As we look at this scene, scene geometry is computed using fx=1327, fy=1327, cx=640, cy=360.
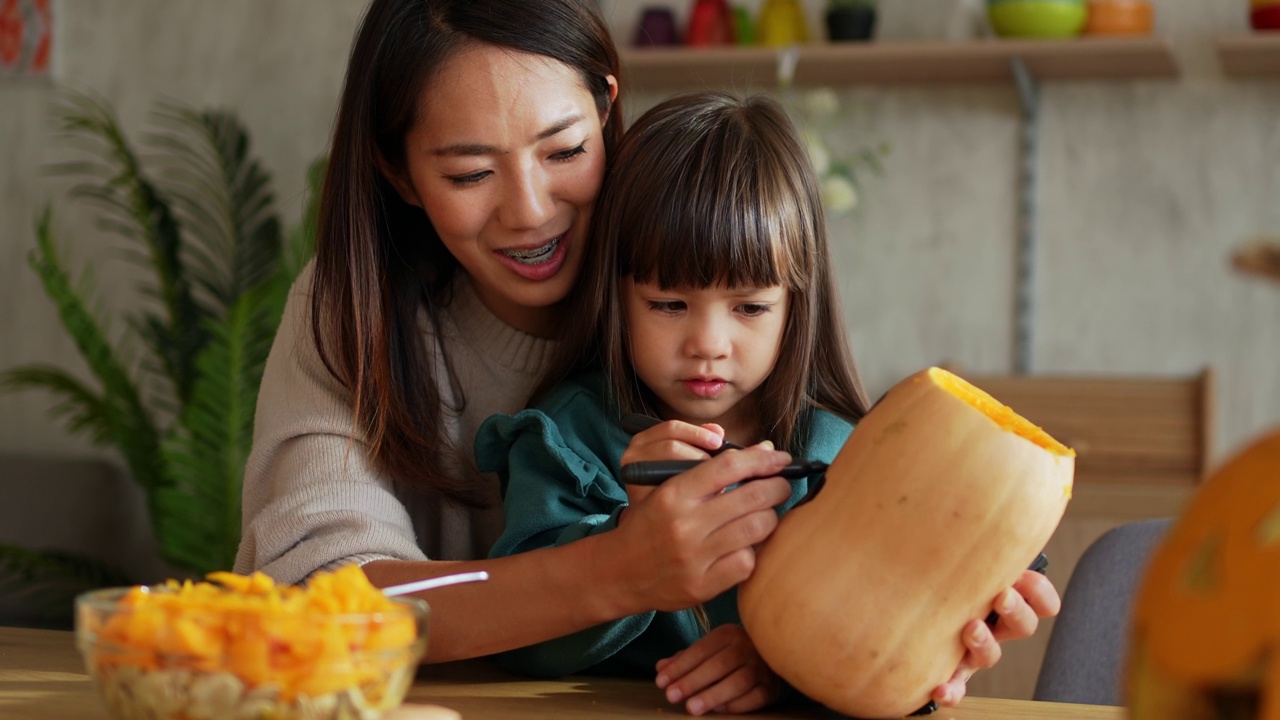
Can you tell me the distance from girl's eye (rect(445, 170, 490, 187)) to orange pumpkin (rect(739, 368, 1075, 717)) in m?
0.50

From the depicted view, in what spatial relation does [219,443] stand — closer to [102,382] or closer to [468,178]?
[102,382]

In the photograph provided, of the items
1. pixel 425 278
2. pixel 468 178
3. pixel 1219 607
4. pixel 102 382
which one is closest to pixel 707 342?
pixel 468 178

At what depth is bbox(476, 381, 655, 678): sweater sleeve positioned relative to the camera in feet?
3.15

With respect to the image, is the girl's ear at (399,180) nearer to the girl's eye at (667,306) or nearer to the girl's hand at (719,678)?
the girl's eye at (667,306)

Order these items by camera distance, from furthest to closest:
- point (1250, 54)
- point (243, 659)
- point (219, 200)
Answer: point (219, 200), point (1250, 54), point (243, 659)

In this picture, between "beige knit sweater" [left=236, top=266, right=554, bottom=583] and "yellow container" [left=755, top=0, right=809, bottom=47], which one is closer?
"beige knit sweater" [left=236, top=266, right=554, bottom=583]

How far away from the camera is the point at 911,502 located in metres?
0.75

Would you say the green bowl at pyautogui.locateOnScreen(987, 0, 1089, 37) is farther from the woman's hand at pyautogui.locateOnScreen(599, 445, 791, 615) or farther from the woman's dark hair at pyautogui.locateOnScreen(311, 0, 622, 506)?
the woman's hand at pyautogui.locateOnScreen(599, 445, 791, 615)

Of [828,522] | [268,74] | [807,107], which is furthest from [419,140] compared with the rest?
[268,74]

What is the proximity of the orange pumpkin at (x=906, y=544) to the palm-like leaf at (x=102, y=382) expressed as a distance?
2.49m

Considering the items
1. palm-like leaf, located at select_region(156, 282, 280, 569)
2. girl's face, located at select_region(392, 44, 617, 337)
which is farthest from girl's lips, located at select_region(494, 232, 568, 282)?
palm-like leaf, located at select_region(156, 282, 280, 569)

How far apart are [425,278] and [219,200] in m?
2.20

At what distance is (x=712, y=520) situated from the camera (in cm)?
81

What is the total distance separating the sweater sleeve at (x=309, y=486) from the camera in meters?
1.06
